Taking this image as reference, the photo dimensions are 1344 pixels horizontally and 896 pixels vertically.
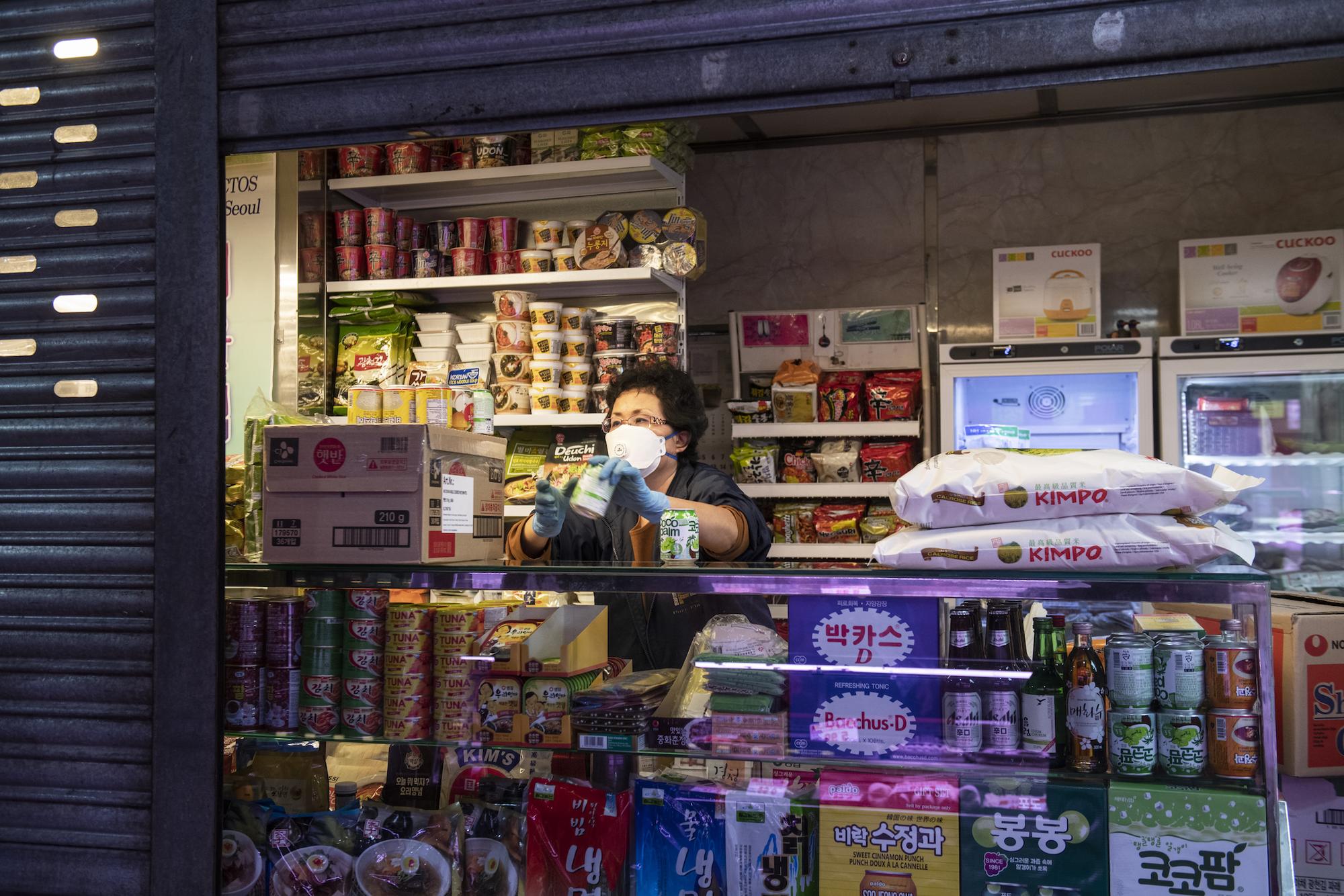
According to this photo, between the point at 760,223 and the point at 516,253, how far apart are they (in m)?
1.72

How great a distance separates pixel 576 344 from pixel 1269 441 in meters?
3.00

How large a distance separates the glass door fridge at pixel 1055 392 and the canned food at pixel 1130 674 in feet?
10.2

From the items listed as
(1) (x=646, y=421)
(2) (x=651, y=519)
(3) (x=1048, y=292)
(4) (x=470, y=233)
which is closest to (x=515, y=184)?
(4) (x=470, y=233)

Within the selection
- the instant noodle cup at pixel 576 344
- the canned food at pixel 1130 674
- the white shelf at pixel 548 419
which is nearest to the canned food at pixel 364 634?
the canned food at pixel 1130 674

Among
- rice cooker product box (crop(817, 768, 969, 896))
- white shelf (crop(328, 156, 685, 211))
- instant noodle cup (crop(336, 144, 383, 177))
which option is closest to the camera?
rice cooker product box (crop(817, 768, 969, 896))

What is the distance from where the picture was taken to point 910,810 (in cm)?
168

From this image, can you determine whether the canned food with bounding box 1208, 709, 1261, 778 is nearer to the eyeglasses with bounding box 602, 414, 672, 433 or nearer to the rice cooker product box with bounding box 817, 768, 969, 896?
the rice cooker product box with bounding box 817, 768, 969, 896

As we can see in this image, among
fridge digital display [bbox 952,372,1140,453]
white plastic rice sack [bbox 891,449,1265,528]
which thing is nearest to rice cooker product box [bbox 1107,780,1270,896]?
white plastic rice sack [bbox 891,449,1265,528]

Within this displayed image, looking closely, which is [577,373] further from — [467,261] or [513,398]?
[467,261]

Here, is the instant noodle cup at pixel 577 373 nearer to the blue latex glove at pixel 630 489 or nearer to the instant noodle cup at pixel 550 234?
the instant noodle cup at pixel 550 234

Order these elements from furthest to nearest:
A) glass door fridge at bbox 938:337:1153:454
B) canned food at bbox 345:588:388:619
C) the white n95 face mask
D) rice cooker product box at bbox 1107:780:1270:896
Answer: glass door fridge at bbox 938:337:1153:454 → the white n95 face mask → canned food at bbox 345:588:388:619 → rice cooker product box at bbox 1107:780:1270:896

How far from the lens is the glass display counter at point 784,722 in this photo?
5.24 ft

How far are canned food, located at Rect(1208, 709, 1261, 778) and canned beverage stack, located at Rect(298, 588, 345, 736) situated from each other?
4.64ft

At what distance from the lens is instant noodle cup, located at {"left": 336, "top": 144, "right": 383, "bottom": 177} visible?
14.7 feet
